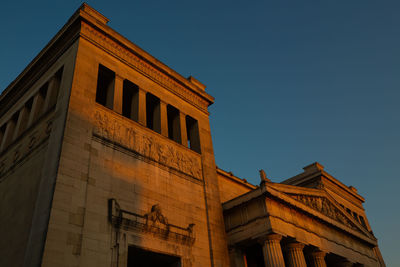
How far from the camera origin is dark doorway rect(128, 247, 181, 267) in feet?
60.1

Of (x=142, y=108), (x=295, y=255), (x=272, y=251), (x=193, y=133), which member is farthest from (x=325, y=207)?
(x=142, y=108)

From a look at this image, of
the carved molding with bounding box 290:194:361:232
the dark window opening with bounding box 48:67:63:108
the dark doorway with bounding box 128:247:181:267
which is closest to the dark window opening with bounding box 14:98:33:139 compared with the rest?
the dark window opening with bounding box 48:67:63:108

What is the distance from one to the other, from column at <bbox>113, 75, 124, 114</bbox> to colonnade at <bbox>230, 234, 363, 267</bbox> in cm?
1161

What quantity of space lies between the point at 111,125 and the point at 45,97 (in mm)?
6210

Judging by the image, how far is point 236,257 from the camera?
75.3 feet

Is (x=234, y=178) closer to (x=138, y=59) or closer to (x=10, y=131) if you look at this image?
(x=138, y=59)

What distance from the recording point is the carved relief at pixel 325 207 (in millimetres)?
27470

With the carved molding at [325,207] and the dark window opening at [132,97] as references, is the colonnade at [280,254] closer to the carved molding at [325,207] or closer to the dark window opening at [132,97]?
the carved molding at [325,207]

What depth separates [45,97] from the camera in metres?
23.1

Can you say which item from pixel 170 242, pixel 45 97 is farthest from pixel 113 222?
pixel 45 97

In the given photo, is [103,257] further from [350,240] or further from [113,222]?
[350,240]

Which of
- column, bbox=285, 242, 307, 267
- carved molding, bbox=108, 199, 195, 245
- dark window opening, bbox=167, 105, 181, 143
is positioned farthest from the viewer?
dark window opening, bbox=167, 105, 181, 143

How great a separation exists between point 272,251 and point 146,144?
986 cm

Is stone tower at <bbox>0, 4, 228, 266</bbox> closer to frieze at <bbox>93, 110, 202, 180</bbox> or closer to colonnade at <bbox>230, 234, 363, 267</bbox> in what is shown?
frieze at <bbox>93, 110, 202, 180</bbox>
